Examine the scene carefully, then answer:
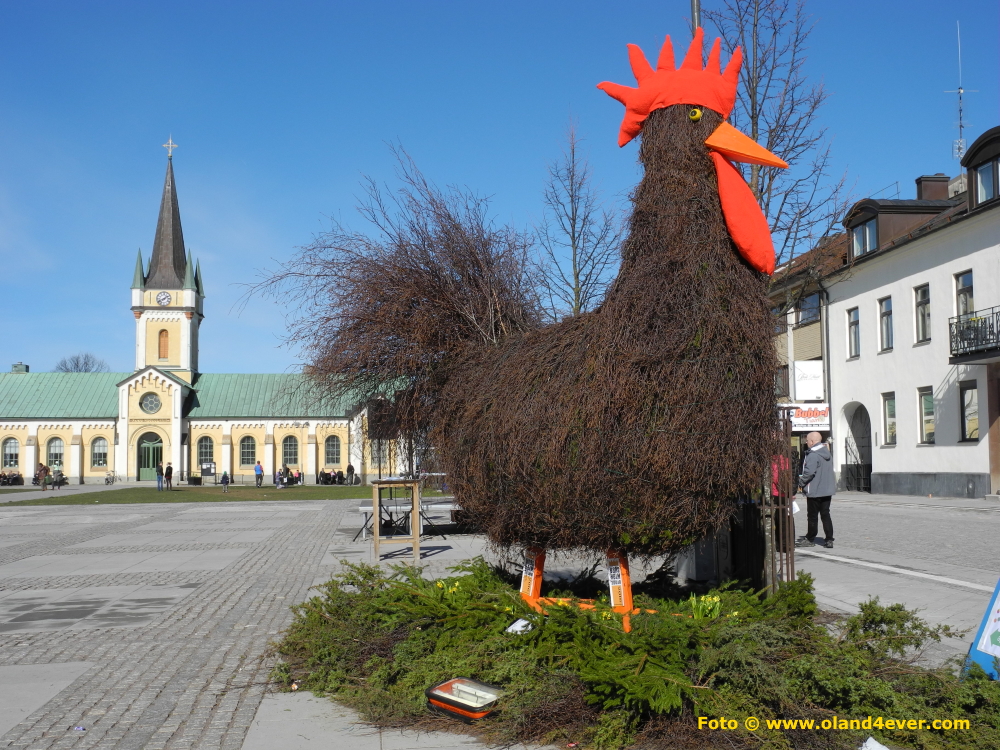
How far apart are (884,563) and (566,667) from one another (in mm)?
8011

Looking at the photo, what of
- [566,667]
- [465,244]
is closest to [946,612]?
[566,667]

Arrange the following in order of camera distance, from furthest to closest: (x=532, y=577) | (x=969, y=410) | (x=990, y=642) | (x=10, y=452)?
(x=10, y=452), (x=969, y=410), (x=532, y=577), (x=990, y=642)

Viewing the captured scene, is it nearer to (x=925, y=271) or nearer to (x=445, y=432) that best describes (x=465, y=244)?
(x=445, y=432)

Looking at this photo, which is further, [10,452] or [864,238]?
[10,452]

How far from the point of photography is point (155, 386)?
64938 millimetres

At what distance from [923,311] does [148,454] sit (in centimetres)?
5448

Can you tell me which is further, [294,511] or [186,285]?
[186,285]

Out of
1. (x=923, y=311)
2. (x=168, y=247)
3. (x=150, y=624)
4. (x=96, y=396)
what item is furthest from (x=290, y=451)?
(x=150, y=624)

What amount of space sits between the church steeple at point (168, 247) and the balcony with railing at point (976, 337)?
59.3 meters

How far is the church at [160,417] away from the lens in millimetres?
64188

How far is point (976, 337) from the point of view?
82.5ft

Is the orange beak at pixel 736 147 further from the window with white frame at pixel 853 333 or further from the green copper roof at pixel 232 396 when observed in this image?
the green copper roof at pixel 232 396

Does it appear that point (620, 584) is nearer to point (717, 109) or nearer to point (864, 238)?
point (717, 109)

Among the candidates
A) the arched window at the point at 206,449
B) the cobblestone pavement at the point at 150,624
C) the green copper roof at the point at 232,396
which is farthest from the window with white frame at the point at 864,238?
the arched window at the point at 206,449
